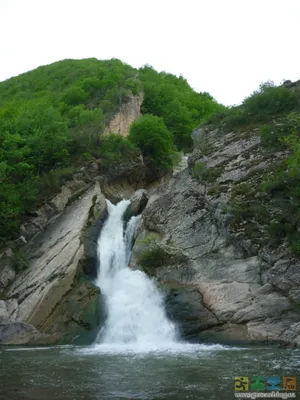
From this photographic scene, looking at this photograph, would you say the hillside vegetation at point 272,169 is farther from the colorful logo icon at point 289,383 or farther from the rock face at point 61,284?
the colorful logo icon at point 289,383

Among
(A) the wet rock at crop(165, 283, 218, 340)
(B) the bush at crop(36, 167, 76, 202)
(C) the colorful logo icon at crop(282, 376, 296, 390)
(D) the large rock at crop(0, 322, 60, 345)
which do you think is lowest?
(D) the large rock at crop(0, 322, 60, 345)

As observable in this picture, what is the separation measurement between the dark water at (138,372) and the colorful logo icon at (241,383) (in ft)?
0.49

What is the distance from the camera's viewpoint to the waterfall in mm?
21234

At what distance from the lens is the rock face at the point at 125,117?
48125 millimetres

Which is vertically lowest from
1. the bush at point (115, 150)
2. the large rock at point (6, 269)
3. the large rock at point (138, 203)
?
the large rock at point (6, 269)

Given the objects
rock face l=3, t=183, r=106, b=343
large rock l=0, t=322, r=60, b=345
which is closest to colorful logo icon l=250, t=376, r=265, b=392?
rock face l=3, t=183, r=106, b=343

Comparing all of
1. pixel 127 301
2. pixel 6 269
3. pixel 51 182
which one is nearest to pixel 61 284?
pixel 127 301

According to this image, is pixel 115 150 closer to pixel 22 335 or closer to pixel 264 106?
pixel 264 106

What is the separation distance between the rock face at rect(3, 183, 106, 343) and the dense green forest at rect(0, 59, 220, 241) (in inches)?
126

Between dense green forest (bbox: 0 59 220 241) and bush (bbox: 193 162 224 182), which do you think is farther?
dense green forest (bbox: 0 59 220 241)

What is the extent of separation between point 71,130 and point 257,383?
33228mm

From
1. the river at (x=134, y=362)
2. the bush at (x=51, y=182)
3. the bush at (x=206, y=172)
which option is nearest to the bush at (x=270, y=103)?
the bush at (x=206, y=172)

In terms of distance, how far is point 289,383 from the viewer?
10.7 m

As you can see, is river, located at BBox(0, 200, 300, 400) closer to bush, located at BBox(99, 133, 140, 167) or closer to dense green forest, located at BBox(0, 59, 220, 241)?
dense green forest, located at BBox(0, 59, 220, 241)
